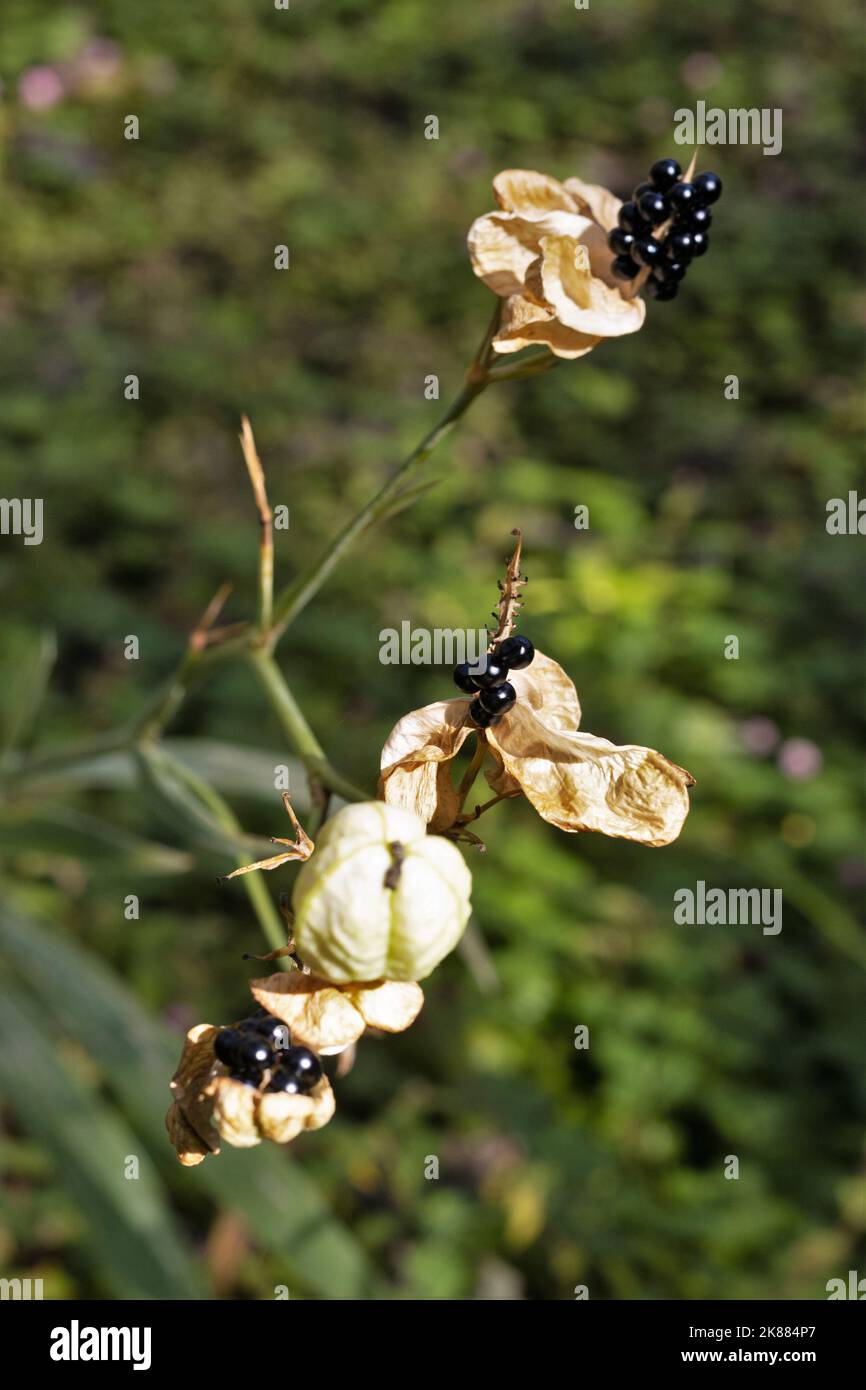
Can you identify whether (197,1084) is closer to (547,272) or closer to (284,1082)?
(284,1082)

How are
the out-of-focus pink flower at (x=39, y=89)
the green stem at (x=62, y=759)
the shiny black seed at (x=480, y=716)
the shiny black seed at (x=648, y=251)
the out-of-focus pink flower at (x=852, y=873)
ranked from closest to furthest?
the shiny black seed at (x=480, y=716) → the shiny black seed at (x=648, y=251) → the green stem at (x=62, y=759) → the out-of-focus pink flower at (x=852, y=873) → the out-of-focus pink flower at (x=39, y=89)

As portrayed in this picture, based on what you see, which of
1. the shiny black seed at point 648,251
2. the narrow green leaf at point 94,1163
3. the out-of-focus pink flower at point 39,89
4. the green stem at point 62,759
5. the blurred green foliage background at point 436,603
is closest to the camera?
the shiny black seed at point 648,251

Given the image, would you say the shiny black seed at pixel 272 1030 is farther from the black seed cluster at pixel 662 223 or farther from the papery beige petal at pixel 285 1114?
the black seed cluster at pixel 662 223

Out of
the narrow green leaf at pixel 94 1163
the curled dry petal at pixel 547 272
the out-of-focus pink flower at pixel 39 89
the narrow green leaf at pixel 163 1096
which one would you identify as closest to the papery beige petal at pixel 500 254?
the curled dry petal at pixel 547 272

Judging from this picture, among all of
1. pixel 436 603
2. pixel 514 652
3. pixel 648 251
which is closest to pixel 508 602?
pixel 514 652
